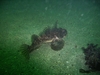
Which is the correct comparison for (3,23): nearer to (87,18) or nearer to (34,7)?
(34,7)

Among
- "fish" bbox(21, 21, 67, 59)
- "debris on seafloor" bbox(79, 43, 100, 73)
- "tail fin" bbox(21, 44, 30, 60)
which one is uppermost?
"fish" bbox(21, 21, 67, 59)

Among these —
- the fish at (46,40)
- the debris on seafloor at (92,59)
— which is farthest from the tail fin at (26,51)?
the debris on seafloor at (92,59)

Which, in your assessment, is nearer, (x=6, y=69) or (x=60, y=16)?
(x=6, y=69)

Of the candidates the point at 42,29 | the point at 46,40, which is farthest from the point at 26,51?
the point at 42,29

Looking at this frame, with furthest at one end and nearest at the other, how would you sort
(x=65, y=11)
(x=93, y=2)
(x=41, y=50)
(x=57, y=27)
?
(x=93, y=2), (x=65, y=11), (x=57, y=27), (x=41, y=50)

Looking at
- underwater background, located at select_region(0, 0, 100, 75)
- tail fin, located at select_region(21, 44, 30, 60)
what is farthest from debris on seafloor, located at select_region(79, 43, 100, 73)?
tail fin, located at select_region(21, 44, 30, 60)

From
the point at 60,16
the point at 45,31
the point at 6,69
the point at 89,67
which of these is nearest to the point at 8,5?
the point at 60,16

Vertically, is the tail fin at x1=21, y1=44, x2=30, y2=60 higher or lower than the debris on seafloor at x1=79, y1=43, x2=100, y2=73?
higher

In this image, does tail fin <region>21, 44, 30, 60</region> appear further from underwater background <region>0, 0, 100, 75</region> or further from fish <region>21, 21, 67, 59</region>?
underwater background <region>0, 0, 100, 75</region>
